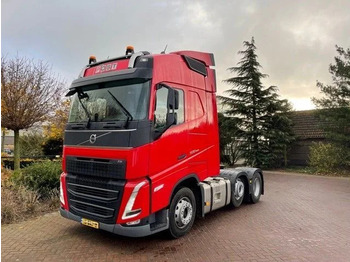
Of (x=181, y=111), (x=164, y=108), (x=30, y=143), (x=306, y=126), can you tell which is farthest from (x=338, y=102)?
(x=30, y=143)

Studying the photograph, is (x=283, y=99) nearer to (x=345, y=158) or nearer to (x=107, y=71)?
(x=345, y=158)

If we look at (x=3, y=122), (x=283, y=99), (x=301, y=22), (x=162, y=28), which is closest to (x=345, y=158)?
(x=283, y=99)

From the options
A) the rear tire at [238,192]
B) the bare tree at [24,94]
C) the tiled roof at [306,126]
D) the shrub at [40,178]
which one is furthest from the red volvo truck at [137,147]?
the tiled roof at [306,126]

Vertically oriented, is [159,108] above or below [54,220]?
above

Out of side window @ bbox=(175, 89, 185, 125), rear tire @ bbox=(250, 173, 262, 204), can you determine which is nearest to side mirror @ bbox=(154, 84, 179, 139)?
side window @ bbox=(175, 89, 185, 125)

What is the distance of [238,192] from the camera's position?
7477 mm

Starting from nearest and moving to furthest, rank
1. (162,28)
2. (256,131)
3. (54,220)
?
(54,220), (162,28), (256,131)

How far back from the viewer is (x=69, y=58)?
11.1m

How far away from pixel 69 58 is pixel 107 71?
23.1 feet

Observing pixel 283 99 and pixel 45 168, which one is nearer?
pixel 45 168

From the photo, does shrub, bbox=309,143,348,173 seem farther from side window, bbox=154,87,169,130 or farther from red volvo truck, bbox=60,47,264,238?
side window, bbox=154,87,169,130

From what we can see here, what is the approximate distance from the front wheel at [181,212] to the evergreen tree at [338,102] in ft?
47.0

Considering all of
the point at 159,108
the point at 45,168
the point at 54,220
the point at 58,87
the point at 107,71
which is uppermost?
the point at 58,87

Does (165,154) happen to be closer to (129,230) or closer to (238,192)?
(129,230)
